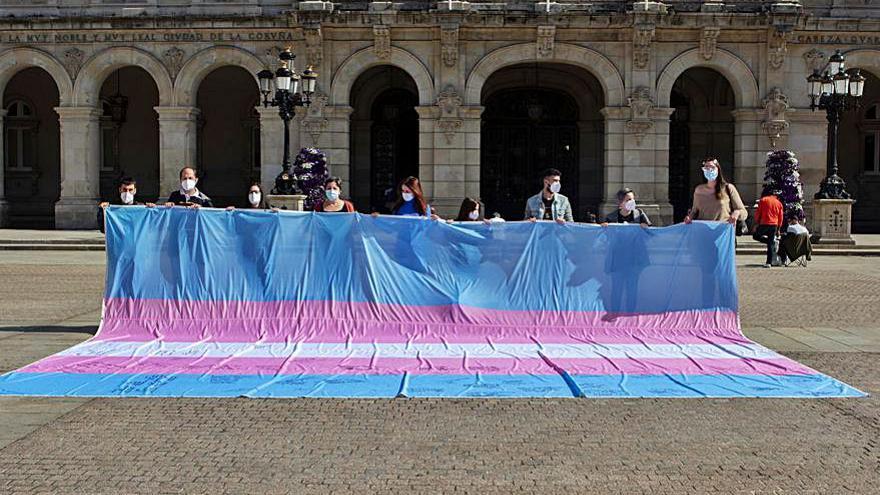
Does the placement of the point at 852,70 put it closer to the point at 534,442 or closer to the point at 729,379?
the point at 729,379

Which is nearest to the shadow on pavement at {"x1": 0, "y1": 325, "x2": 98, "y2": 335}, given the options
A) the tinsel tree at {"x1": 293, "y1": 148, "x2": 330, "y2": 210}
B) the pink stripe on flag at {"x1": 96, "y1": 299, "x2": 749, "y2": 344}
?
the pink stripe on flag at {"x1": 96, "y1": 299, "x2": 749, "y2": 344}

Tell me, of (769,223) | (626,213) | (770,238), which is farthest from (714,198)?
(770,238)

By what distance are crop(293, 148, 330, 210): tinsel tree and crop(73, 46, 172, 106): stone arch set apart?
20.5 ft

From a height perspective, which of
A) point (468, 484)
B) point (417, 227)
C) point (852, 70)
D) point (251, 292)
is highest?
point (852, 70)

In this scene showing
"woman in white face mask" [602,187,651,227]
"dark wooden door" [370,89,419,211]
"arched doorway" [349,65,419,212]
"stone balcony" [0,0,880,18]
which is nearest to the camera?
"woman in white face mask" [602,187,651,227]

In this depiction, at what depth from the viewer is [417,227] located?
37.0 feet

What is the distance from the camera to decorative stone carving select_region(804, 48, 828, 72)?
2981cm

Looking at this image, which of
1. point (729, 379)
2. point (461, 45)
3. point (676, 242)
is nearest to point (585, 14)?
point (461, 45)

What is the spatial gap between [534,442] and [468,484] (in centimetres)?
105

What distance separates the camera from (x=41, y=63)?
30781 mm

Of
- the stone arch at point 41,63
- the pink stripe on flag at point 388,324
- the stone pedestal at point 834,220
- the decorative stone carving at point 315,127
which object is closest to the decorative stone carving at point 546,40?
the decorative stone carving at point 315,127

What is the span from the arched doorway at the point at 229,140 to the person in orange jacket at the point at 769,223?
19.8 m

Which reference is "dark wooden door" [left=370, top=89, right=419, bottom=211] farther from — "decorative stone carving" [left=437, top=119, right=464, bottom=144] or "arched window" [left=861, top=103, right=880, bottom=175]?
"arched window" [left=861, top=103, right=880, bottom=175]

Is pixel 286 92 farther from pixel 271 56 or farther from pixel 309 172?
pixel 271 56
